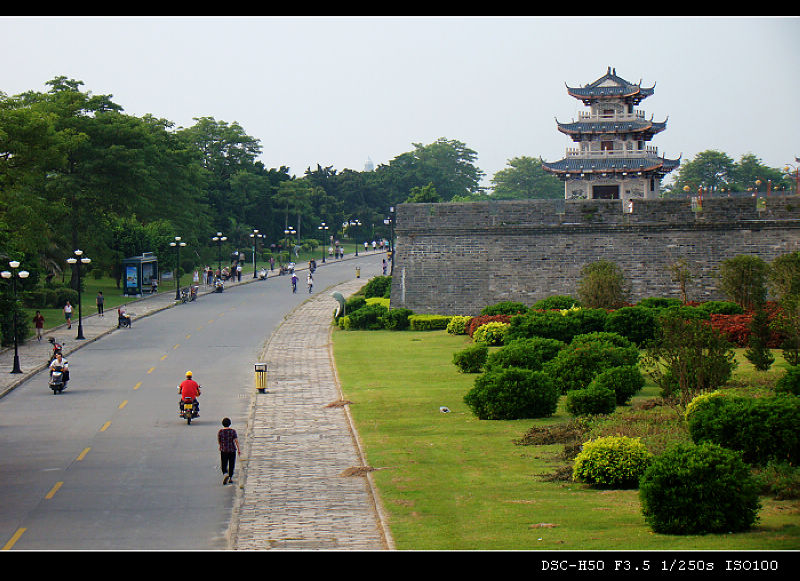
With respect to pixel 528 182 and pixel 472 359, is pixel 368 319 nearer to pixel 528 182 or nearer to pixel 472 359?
pixel 472 359

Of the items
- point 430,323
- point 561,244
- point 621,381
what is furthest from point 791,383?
point 430,323

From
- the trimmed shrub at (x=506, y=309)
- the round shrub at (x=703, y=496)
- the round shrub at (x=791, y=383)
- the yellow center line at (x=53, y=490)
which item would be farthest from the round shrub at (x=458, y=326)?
the round shrub at (x=703, y=496)

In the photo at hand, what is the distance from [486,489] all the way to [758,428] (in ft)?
13.6

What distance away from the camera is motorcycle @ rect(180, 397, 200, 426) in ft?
71.2

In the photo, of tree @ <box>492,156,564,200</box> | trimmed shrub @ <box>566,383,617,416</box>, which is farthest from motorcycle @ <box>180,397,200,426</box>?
tree @ <box>492,156,564,200</box>

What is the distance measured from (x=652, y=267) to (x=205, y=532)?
2877 cm

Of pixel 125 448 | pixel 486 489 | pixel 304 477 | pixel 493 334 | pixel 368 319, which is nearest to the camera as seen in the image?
pixel 486 489

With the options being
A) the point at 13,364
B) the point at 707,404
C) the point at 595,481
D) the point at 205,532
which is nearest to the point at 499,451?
the point at 595,481

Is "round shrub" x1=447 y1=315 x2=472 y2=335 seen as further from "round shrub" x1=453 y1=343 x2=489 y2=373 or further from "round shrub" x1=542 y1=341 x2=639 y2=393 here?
"round shrub" x1=542 y1=341 x2=639 y2=393

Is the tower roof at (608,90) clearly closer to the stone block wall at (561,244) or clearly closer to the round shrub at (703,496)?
the stone block wall at (561,244)

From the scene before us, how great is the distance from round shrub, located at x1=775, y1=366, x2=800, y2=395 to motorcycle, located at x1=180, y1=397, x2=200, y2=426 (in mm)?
12944

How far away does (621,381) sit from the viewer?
19.6m

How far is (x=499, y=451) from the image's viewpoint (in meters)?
16.9
